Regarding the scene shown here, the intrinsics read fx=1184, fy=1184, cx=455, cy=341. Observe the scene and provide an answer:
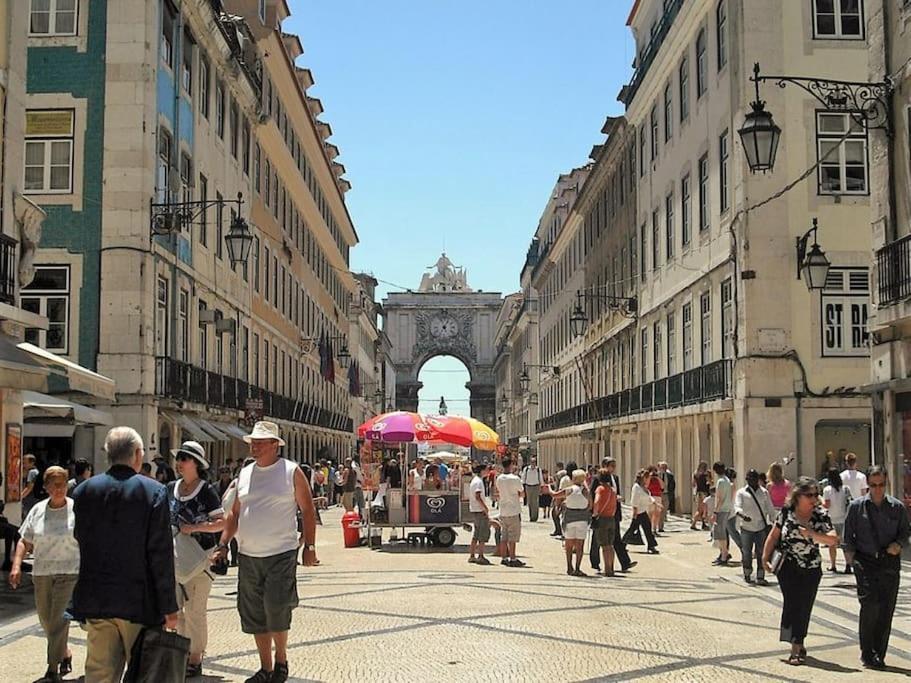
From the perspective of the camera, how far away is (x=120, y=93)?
75.2 ft

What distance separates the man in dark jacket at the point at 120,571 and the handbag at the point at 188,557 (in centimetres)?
212

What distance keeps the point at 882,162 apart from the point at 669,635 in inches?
398

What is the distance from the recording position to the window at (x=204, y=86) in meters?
28.4

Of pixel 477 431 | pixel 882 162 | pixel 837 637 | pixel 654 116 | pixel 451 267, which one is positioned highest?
pixel 451 267

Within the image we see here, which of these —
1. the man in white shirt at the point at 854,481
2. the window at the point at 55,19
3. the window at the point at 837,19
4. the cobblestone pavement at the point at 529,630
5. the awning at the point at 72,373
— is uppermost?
the window at the point at 837,19

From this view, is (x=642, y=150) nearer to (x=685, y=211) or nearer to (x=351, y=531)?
(x=685, y=211)

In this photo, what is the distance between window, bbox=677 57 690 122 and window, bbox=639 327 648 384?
751 cm

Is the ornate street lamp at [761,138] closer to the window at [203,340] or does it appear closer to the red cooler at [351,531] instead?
the red cooler at [351,531]

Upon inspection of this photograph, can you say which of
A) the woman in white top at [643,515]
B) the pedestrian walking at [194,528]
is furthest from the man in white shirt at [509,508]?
the pedestrian walking at [194,528]

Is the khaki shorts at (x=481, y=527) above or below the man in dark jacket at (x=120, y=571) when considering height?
below

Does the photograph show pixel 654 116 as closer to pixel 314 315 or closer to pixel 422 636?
pixel 314 315

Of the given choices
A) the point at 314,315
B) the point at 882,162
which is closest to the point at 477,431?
the point at 882,162

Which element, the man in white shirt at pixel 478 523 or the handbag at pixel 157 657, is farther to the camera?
the man in white shirt at pixel 478 523

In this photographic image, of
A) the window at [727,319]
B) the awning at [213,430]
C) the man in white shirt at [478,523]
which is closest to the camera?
the man in white shirt at [478,523]
